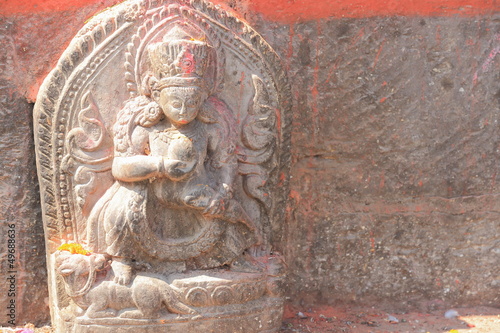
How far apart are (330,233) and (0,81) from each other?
1.92 m

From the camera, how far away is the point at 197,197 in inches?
113

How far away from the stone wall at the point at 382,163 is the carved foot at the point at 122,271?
63 centimetres

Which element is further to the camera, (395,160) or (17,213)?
(395,160)

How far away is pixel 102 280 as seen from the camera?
9.45 ft

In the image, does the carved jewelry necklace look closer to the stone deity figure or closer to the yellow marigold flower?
the stone deity figure

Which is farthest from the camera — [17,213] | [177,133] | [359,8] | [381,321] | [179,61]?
[381,321]

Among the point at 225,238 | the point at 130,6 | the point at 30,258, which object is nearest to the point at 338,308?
the point at 225,238

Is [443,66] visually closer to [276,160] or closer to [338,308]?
[276,160]

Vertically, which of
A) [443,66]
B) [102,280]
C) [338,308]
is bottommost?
[338,308]

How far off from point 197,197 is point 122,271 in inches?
19.0

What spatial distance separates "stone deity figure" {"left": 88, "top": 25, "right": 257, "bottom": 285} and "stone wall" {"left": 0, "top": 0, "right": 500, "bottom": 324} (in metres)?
0.62

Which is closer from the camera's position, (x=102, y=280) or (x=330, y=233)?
(x=102, y=280)

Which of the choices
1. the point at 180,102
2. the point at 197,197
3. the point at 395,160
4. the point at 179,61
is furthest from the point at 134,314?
the point at 395,160

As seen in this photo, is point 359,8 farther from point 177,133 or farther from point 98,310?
point 98,310
